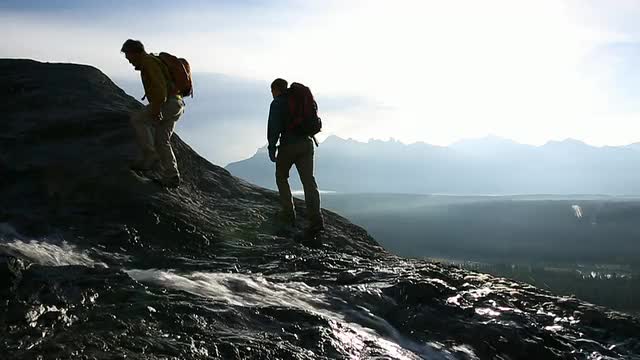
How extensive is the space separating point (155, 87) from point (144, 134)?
1.36 meters

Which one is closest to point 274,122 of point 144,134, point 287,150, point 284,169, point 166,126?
point 287,150

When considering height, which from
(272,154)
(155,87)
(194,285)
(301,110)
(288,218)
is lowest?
(194,285)

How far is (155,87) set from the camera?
14180 millimetres

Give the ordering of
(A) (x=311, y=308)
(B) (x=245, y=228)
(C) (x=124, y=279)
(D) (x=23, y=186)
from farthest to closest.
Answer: (B) (x=245, y=228) → (D) (x=23, y=186) → (A) (x=311, y=308) → (C) (x=124, y=279)

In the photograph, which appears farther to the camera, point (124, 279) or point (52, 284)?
point (124, 279)

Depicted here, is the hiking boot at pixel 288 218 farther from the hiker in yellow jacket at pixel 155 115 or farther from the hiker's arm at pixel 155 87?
the hiker's arm at pixel 155 87

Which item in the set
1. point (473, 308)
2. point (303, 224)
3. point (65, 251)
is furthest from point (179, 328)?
point (303, 224)

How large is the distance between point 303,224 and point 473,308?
7754 millimetres

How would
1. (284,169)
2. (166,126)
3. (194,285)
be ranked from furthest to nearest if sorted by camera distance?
(284,169) < (166,126) < (194,285)

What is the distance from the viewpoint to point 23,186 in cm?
1373

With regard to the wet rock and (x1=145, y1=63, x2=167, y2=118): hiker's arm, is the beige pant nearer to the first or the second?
(x1=145, y1=63, x2=167, y2=118): hiker's arm

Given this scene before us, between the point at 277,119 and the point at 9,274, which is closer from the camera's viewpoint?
the point at 9,274

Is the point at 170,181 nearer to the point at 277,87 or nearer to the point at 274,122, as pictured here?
the point at 274,122

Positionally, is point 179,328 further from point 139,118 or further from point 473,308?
point 139,118
